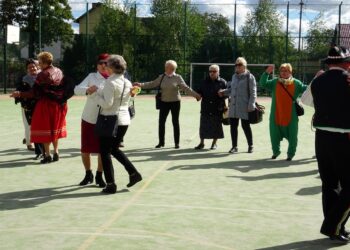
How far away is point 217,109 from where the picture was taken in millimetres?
11023

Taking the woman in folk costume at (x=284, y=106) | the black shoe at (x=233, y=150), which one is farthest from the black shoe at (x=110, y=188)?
the black shoe at (x=233, y=150)

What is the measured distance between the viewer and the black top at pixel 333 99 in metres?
4.78

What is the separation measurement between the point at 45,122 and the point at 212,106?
3.57 m

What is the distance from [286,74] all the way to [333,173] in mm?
4771

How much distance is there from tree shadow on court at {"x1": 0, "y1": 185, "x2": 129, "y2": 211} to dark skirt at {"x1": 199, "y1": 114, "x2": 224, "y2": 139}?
4.14 meters

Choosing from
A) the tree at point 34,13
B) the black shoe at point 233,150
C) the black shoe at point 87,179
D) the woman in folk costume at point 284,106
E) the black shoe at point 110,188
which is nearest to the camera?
the black shoe at point 110,188

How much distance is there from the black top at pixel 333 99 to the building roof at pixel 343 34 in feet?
105

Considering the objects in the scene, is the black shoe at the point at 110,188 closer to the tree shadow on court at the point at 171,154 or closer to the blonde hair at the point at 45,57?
the blonde hair at the point at 45,57

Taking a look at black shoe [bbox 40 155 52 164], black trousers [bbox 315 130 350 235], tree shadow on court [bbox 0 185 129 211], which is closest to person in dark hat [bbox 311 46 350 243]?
black trousers [bbox 315 130 350 235]

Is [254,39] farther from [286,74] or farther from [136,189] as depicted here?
[136,189]

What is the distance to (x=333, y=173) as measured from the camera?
5004 mm

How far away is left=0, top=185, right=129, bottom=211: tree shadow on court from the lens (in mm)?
6297

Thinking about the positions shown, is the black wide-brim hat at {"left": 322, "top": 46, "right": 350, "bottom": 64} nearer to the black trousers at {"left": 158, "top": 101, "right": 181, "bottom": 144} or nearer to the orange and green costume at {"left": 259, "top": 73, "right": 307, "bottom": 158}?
the orange and green costume at {"left": 259, "top": 73, "right": 307, "bottom": 158}

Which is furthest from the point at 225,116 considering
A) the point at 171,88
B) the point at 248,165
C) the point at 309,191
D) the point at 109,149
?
the point at 109,149
